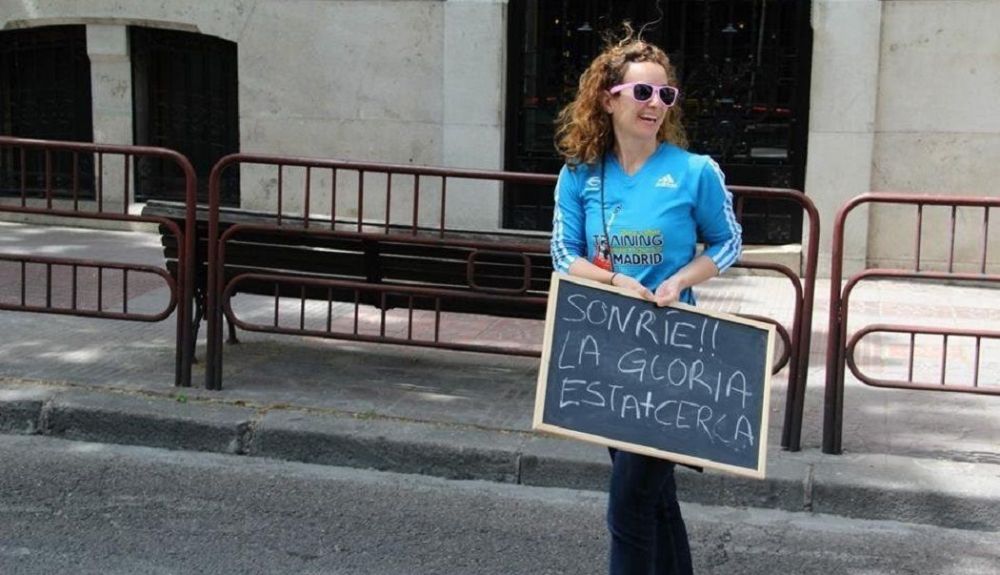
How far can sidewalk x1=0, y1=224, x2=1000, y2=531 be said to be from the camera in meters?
5.41

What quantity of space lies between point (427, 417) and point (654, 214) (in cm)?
272

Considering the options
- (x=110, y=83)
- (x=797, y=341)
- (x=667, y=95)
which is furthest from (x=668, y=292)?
(x=110, y=83)

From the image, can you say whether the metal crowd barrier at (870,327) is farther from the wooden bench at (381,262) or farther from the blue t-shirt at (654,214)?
the blue t-shirt at (654,214)

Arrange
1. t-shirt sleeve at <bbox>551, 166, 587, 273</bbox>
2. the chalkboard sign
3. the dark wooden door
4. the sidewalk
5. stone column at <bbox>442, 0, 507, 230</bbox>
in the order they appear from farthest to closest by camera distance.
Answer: the dark wooden door
stone column at <bbox>442, 0, 507, 230</bbox>
the sidewalk
t-shirt sleeve at <bbox>551, 166, 587, 273</bbox>
the chalkboard sign

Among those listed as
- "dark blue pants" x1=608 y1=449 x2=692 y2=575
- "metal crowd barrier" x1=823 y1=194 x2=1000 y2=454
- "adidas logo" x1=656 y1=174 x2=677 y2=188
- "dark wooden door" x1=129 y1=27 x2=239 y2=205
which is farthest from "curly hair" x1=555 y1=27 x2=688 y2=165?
"dark wooden door" x1=129 y1=27 x2=239 y2=205

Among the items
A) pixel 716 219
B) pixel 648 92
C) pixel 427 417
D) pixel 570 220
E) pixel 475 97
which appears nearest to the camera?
pixel 648 92

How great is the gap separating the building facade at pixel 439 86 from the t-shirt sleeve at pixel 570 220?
740cm

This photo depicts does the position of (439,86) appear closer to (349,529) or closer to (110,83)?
(110,83)

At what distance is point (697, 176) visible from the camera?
147 inches

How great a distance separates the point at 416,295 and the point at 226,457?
1.23 metres

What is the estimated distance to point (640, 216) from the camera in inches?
146

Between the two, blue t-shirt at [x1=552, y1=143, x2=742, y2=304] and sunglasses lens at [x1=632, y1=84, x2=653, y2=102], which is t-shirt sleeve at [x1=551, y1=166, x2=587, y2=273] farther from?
sunglasses lens at [x1=632, y1=84, x2=653, y2=102]

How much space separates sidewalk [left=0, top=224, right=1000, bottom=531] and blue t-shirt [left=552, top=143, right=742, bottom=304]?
1.94 meters

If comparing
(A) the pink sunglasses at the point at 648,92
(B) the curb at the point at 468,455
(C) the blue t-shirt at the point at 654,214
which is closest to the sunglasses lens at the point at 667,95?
(A) the pink sunglasses at the point at 648,92
